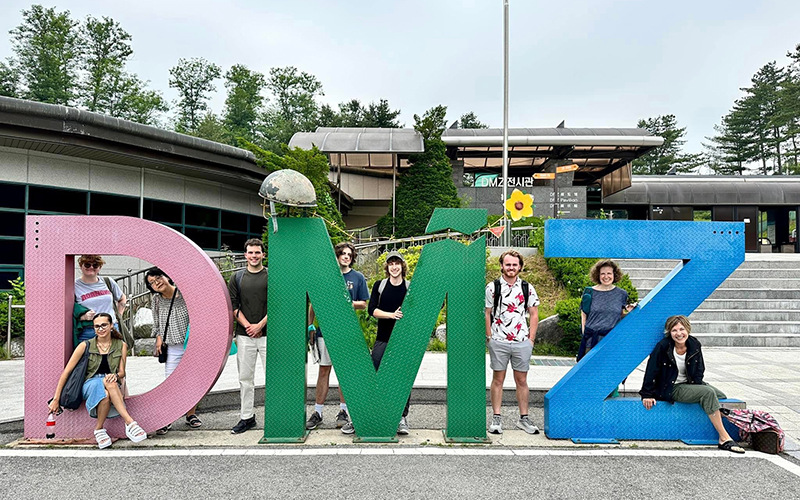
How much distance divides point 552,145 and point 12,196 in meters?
19.0

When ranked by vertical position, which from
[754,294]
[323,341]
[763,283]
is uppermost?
[763,283]

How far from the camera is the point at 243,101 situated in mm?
52688

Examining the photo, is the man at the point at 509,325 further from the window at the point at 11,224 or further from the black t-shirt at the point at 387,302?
the window at the point at 11,224

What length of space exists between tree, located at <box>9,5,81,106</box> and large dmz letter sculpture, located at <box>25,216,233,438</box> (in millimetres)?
42839

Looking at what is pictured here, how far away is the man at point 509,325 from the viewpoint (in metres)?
4.67

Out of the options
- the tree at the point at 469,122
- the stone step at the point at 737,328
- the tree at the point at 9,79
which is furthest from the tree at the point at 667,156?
the tree at the point at 9,79

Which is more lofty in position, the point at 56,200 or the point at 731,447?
the point at 56,200

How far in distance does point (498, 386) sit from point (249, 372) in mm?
2334

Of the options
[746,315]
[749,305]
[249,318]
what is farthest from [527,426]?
[749,305]

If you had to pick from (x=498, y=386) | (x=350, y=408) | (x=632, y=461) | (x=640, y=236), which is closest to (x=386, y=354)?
(x=350, y=408)

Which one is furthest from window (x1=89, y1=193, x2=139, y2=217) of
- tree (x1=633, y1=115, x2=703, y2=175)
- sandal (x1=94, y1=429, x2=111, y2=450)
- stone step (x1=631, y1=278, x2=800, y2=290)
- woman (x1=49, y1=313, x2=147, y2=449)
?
tree (x1=633, y1=115, x2=703, y2=175)

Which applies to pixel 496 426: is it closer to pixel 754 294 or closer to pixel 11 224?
pixel 754 294

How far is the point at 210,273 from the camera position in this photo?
15.4 ft

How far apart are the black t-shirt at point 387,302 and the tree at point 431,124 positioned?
17201 mm
